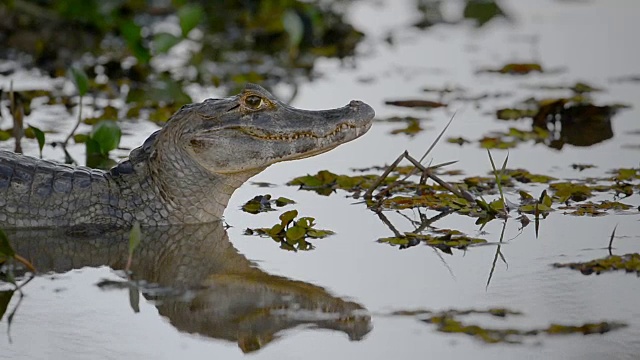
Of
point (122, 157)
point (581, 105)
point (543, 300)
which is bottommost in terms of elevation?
point (543, 300)

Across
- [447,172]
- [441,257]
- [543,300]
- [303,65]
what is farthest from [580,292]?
[303,65]

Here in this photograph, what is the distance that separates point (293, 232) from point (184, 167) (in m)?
0.70

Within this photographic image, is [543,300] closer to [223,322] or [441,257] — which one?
[441,257]

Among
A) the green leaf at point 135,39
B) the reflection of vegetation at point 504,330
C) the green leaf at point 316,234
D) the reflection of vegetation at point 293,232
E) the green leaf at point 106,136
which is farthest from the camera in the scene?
the green leaf at point 135,39

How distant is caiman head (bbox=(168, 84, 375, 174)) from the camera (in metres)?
6.26

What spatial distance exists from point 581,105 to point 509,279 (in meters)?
3.77

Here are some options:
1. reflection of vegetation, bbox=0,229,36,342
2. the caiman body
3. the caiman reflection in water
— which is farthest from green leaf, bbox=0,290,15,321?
the caiman body

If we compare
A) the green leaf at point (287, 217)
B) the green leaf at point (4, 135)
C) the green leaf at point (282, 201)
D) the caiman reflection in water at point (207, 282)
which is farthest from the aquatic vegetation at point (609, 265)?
the green leaf at point (4, 135)

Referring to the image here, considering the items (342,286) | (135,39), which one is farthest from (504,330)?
(135,39)

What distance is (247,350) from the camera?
4516 millimetres

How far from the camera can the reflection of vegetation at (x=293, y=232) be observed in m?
6.10

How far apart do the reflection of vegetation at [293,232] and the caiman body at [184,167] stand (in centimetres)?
31

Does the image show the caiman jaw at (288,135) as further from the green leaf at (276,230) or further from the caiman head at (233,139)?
the green leaf at (276,230)

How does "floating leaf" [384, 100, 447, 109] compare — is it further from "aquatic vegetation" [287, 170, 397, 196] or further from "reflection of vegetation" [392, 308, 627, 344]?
"reflection of vegetation" [392, 308, 627, 344]
